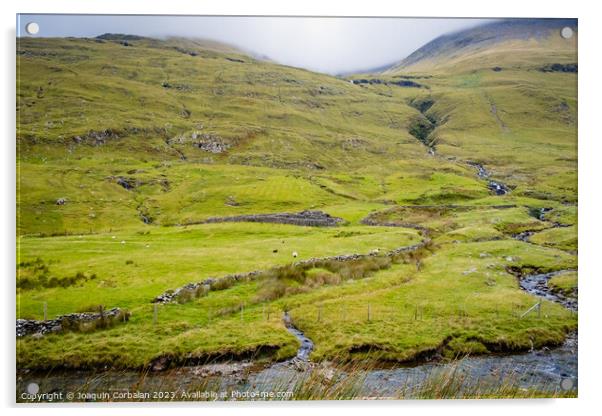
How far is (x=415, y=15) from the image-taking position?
49.0 feet

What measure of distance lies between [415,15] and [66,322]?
16.4m

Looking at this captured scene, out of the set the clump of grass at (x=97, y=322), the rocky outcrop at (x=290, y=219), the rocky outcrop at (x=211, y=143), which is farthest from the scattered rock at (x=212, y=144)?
the clump of grass at (x=97, y=322)

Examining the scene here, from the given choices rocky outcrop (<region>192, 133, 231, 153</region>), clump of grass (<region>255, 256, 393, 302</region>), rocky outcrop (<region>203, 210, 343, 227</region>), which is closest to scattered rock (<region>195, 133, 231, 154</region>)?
rocky outcrop (<region>192, 133, 231, 153</region>)

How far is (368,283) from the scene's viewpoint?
20.7m

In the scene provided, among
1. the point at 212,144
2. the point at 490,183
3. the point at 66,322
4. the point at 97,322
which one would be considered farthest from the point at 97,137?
the point at 490,183

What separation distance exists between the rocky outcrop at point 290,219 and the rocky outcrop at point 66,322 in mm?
20178

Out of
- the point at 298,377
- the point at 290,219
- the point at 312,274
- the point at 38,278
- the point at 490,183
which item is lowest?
the point at 298,377

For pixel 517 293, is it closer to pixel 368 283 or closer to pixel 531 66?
pixel 368 283

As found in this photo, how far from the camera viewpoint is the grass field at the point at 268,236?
15500 millimetres

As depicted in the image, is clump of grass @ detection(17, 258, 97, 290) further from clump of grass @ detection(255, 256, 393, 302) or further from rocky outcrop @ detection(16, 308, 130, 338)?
clump of grass @ detection(255, 256, 393, 302)

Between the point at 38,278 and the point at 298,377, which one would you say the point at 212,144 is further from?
the point at 298,377

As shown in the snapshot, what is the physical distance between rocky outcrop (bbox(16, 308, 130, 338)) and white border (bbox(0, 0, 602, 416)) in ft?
1.28
